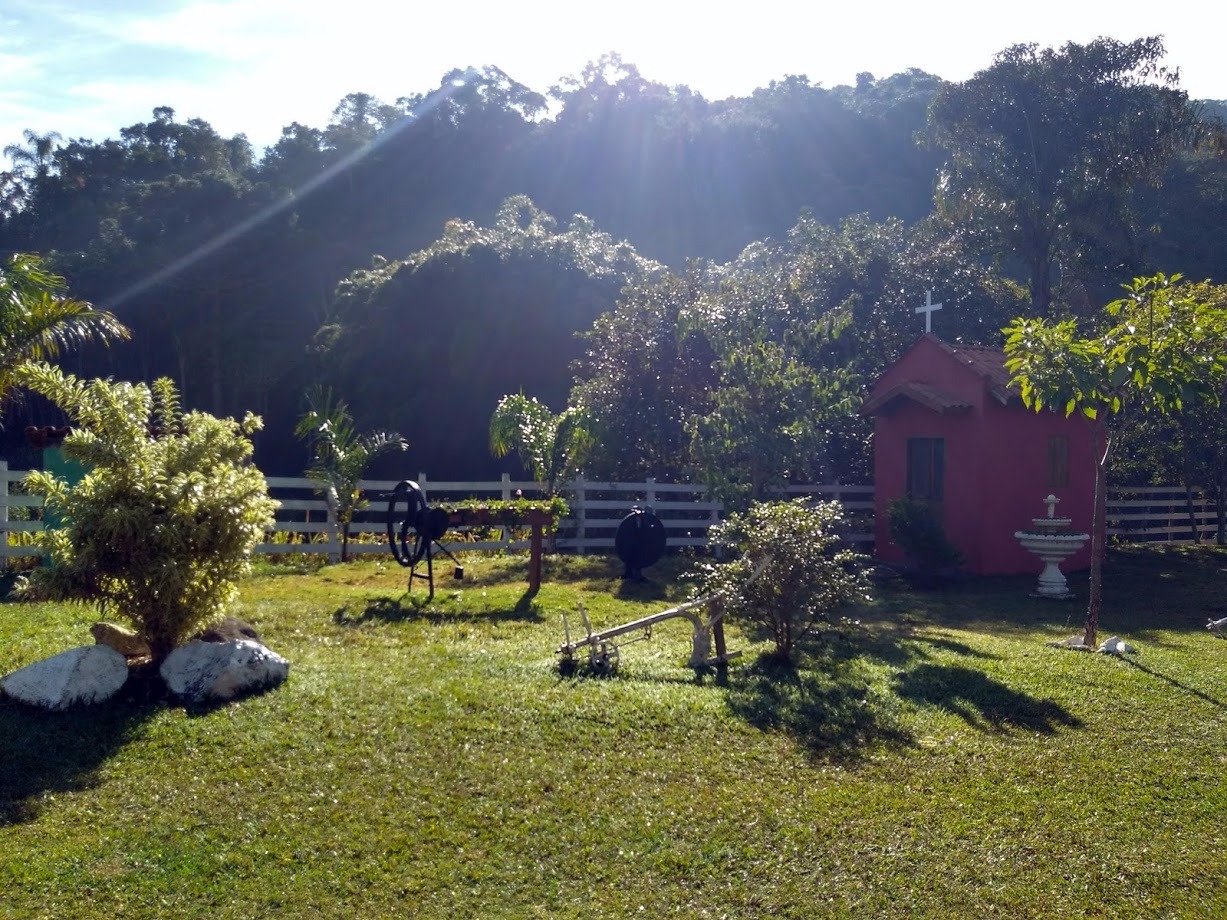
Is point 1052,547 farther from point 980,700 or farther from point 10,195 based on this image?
point 10,195

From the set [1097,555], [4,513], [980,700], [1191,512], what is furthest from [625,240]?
[980,700]

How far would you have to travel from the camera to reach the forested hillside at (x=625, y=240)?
22.0 metres

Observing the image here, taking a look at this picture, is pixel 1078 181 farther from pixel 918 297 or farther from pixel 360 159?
pixel 360 159

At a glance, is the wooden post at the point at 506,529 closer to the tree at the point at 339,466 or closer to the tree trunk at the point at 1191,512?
the tree at the point at 339,466

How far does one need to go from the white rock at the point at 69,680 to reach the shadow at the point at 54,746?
7 cm

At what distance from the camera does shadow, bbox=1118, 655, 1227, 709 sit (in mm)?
9227

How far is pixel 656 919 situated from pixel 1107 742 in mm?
4194

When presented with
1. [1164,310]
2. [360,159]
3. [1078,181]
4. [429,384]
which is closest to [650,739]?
[1164,310]

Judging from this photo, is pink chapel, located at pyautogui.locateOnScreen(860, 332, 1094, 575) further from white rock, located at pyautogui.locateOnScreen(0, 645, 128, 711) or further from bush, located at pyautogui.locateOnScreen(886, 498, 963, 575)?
white rock, located at pyautogui.locateOnScreen(0, 645, 128, 711)

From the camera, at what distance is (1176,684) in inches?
386

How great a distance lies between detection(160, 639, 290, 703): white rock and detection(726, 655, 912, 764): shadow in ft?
10.9

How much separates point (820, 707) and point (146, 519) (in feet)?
16.0

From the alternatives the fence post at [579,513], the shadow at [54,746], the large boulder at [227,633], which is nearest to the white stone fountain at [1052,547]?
the fence post at [579,513]

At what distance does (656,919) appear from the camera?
5.20 m
